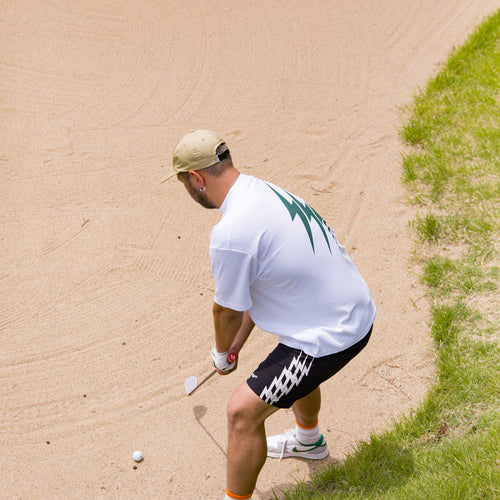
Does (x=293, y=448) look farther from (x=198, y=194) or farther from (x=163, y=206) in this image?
(x=163, y=206)

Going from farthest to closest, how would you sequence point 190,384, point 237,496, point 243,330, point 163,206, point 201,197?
point 163,206, point 190,384, point 243,330, point 237,496, point 201,197

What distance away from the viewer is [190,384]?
4559 mm

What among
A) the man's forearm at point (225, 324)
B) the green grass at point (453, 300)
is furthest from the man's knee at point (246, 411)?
the green grass at point (453, 300)

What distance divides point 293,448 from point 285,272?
4.98ft

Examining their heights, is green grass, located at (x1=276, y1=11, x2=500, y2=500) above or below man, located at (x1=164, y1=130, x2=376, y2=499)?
below

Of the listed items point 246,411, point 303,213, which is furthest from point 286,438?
point 303,213

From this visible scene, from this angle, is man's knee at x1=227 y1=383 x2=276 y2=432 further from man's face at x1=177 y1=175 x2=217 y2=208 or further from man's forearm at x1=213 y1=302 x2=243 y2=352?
man's face at x1=177 y1=175 x2=217 y2=208

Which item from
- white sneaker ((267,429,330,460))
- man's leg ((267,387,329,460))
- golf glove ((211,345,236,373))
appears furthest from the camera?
white sneaker ((267,429,330,460))

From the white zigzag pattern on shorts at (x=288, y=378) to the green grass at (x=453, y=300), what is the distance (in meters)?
0.81

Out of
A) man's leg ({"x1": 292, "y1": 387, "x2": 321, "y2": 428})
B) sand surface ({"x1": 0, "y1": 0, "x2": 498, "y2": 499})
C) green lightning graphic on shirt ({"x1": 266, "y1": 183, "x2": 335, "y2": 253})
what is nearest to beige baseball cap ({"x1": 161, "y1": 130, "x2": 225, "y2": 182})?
green lightning graphic on shirt ({"x1": 266, "y1": 183, "x2": 335, "y2": 253})

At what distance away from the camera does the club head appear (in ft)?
14.8

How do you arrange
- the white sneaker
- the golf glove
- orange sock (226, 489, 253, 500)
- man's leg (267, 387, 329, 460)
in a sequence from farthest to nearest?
the white sneaker < man's leg (267, 387, 329, 460) < the golf glove < orange sock (226, 489, 253, 500)

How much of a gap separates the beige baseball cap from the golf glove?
1.05m

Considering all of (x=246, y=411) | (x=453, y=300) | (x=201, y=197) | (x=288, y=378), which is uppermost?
(x=201, y=197)
